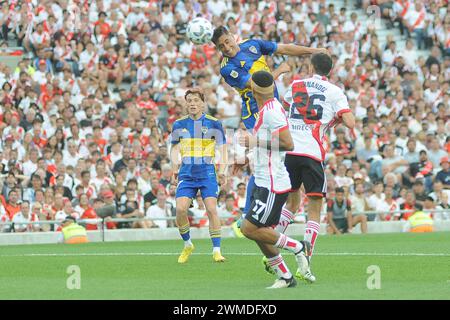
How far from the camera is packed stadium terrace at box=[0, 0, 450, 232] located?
25672mm

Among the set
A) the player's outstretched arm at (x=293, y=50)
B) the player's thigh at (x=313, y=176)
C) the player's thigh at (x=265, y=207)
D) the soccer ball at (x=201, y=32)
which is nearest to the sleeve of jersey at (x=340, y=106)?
the player's thigh at (x=313, y=176)

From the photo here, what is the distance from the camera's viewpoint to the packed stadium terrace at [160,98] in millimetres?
25672

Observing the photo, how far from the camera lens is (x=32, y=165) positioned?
25.9m

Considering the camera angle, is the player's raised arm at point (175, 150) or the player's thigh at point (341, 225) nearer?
the player's raised arm at point (175, 150)

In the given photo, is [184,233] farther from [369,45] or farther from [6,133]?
[369,45]

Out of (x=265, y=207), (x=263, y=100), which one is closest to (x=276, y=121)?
(x=263, y=100)

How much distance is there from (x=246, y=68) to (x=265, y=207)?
14.0 ft

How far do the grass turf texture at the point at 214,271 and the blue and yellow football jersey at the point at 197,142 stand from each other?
1.24 m

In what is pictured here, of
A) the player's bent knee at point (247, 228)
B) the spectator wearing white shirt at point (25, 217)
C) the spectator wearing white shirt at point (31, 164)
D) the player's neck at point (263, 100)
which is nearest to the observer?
the player's neck at point (263, 100)

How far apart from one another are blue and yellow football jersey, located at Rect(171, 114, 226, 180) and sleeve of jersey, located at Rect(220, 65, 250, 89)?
1.30 metres

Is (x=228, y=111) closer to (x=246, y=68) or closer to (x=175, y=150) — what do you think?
(x=175, y=150)

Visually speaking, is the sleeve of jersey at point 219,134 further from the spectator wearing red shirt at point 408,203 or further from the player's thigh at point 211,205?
the spectator wearing red shirt at point 408,203

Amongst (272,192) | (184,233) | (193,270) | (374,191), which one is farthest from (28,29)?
(272,192)
